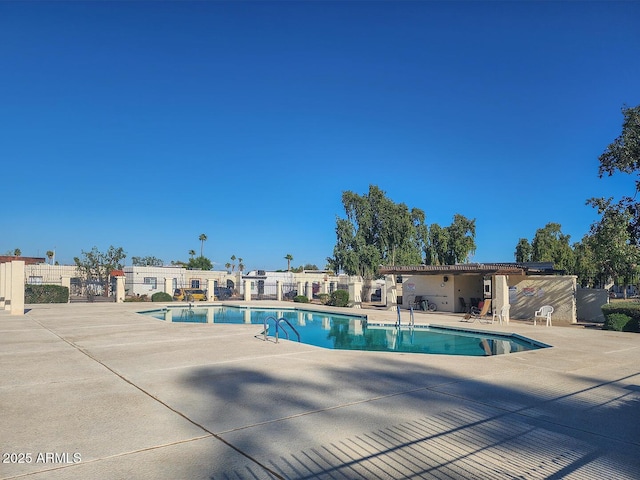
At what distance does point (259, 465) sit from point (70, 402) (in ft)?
12.0

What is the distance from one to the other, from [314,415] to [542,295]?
745 inches

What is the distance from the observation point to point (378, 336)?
1780 cm

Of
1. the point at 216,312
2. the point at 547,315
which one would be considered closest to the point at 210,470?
the point at 547,315

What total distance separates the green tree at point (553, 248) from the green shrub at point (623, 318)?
65.8ft

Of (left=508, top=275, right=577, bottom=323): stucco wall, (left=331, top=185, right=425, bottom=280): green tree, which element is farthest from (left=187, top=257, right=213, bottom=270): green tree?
(left=508, top=275, right=577, bottom=323): stucco wall

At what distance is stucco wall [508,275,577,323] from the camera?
2023cm

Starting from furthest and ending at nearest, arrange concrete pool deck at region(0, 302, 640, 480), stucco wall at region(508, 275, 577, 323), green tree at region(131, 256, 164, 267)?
green tree at region(131, 256, 164, 267) → stucco wall at region(508, 275, 577, 323) → concrete pool deck at region(0, 302, 640, 480)

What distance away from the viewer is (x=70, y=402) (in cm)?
635

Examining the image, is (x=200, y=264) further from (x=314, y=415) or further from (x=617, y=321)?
(x=314, y=415)

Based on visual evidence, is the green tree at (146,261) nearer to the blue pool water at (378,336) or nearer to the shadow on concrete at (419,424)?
the blue pool water at (378,336)

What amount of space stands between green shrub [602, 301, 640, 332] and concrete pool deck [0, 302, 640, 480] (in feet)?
20.3

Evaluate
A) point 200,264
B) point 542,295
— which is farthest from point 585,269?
point 200,264

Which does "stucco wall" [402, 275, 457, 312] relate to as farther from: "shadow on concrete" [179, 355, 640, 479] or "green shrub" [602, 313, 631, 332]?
"shadow on concrete" [179, 355, 640, 479]

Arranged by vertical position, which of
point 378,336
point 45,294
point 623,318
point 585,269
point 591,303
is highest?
point 585,269
